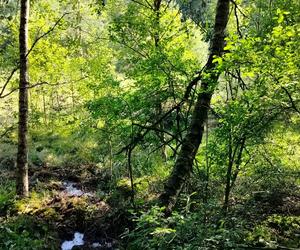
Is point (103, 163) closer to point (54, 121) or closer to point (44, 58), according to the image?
point (44, 58)

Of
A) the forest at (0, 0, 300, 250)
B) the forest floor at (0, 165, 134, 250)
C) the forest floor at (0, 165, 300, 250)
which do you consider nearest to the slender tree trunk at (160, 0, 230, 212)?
the forest at (0, 0, 300, 250)

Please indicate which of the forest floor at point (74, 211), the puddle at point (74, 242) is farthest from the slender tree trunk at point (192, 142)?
the puddle at point (74, 242)

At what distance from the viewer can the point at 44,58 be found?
18.2m

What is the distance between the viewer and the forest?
3.91 metres

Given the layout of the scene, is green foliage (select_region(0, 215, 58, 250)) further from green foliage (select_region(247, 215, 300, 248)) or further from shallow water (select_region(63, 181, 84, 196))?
green foliage (select_region(247, 215, 300, 248))

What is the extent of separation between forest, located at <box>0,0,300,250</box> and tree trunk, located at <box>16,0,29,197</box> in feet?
0.09

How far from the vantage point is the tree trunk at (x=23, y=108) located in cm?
892

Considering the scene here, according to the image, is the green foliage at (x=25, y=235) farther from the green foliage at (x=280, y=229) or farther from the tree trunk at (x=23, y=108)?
the green foliage at (x=280, y=229)

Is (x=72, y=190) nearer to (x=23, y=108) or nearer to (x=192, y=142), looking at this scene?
(x=23, y=108)

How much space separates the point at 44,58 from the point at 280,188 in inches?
607

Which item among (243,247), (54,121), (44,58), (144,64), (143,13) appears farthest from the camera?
(54,121)

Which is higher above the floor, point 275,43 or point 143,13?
point 143,13

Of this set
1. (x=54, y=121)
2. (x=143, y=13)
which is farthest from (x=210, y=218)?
(x=54, y=121)

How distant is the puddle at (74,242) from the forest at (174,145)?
0.03 meters
